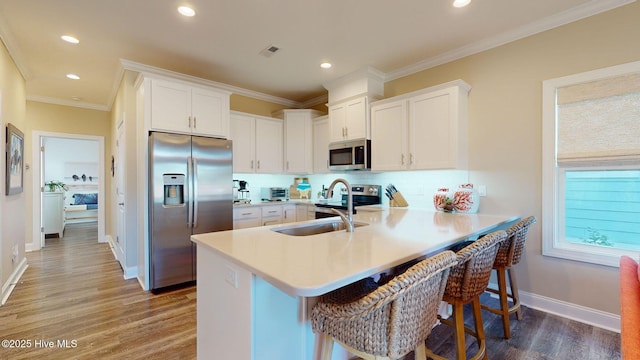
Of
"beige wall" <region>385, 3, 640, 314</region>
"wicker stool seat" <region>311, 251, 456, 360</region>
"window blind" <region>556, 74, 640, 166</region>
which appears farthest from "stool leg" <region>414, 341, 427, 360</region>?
"window blind" <region>556, 74, 640, 166</region>

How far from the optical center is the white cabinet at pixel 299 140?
4680 mm

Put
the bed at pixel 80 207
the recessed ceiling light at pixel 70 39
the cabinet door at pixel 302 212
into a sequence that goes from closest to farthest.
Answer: the recessed ceiling light at pixel 70 39
the cabinet door at pixel 302 212
the bed at pixel 80 207

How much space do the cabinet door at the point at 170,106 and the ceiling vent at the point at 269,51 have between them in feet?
3.38

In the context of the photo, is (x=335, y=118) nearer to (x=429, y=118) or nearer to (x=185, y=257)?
(x=429, y=118)

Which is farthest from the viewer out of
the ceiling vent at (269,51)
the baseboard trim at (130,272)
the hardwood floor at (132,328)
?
the baseboard trim at (130,272)

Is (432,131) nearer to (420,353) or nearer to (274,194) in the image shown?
(420,353)

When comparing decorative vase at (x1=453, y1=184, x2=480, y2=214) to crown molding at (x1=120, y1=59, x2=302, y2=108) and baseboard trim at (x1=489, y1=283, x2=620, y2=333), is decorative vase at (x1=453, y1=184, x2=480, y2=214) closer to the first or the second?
baseboard trim at (x1=489, y1=283, x2=620, y2=333)

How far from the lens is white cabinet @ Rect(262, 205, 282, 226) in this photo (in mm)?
4199

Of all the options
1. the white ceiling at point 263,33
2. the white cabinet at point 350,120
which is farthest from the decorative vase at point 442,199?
the white ceiling at point 263,33

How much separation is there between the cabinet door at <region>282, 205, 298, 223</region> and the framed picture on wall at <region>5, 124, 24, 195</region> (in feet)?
10.4

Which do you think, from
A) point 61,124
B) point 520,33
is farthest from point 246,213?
point 61,124

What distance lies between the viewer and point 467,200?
292 cm

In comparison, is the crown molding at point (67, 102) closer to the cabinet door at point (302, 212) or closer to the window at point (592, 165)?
the cabinet door at point (302, 212)

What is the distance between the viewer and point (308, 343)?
58.7 inches
